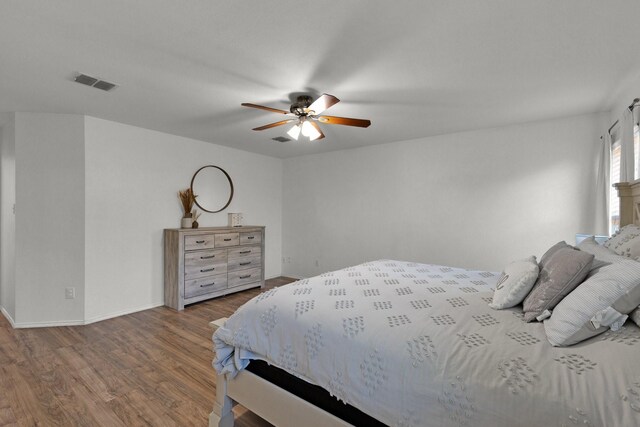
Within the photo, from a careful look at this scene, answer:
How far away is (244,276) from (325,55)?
354 centimetres

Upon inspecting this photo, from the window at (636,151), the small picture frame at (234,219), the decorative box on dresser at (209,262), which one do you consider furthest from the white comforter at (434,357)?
the small picture frame at (234,219)

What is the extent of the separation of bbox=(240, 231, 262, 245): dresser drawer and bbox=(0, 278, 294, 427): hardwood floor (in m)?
1.45

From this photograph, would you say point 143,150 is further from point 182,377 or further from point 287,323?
A: point 287,323

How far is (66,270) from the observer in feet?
10.8

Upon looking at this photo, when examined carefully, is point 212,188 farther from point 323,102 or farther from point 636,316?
point 636,316

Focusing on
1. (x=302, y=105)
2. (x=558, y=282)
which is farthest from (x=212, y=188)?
(x=558, y=282)

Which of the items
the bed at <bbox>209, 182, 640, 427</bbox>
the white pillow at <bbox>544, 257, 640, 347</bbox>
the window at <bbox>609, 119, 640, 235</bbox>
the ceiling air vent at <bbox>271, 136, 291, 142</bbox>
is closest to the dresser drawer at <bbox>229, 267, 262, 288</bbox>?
the ceiling air vent at <bbox>271, 136, 291, 142</bbox>

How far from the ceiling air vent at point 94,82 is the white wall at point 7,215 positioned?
159 cm

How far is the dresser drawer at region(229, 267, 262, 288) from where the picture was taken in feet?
14.6

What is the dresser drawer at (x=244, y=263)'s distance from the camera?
444 centimetres

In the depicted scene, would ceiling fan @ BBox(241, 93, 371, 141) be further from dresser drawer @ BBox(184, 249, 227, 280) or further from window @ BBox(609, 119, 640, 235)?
window @ BBox(609, 119, 640, 235)

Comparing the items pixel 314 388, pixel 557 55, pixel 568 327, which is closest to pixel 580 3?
pixel 557 55

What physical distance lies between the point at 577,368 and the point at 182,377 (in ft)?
7.83

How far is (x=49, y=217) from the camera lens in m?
3.27
